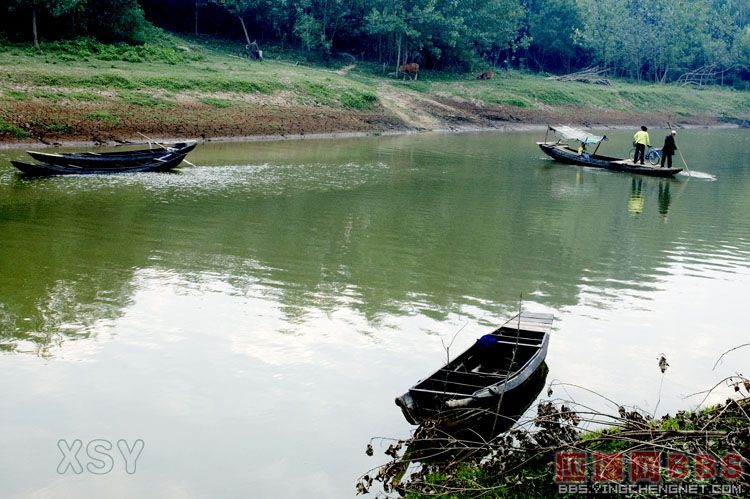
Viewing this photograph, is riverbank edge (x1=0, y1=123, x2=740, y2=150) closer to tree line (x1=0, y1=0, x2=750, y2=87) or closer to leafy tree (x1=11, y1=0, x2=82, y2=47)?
tree line (x1=0, y1=0, x2=750, y2=87)

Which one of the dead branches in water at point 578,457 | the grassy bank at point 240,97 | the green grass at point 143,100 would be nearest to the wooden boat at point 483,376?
the dead branches in water at point 578,457

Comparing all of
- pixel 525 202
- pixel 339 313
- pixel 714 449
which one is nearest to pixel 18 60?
pixel 525 202

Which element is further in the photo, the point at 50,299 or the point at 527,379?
the point at 50,299

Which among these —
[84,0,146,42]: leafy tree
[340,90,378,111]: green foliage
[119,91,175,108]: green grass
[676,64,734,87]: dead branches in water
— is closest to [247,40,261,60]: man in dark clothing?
[84,0,146,42]: leafy tree

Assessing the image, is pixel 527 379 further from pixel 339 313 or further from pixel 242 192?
pixel 242 192

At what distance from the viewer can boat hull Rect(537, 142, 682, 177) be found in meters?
32.2

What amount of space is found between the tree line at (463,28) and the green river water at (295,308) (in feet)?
76.1

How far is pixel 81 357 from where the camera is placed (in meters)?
11.1

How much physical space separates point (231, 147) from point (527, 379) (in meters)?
27.8

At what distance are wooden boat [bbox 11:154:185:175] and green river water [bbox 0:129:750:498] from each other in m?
0.38

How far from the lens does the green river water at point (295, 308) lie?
9062mm

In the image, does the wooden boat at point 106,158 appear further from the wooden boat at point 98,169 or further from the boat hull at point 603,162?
the boat hull at point 603,162

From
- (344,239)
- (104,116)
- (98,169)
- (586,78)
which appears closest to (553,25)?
(586,78)

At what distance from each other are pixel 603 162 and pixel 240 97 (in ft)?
61.1
